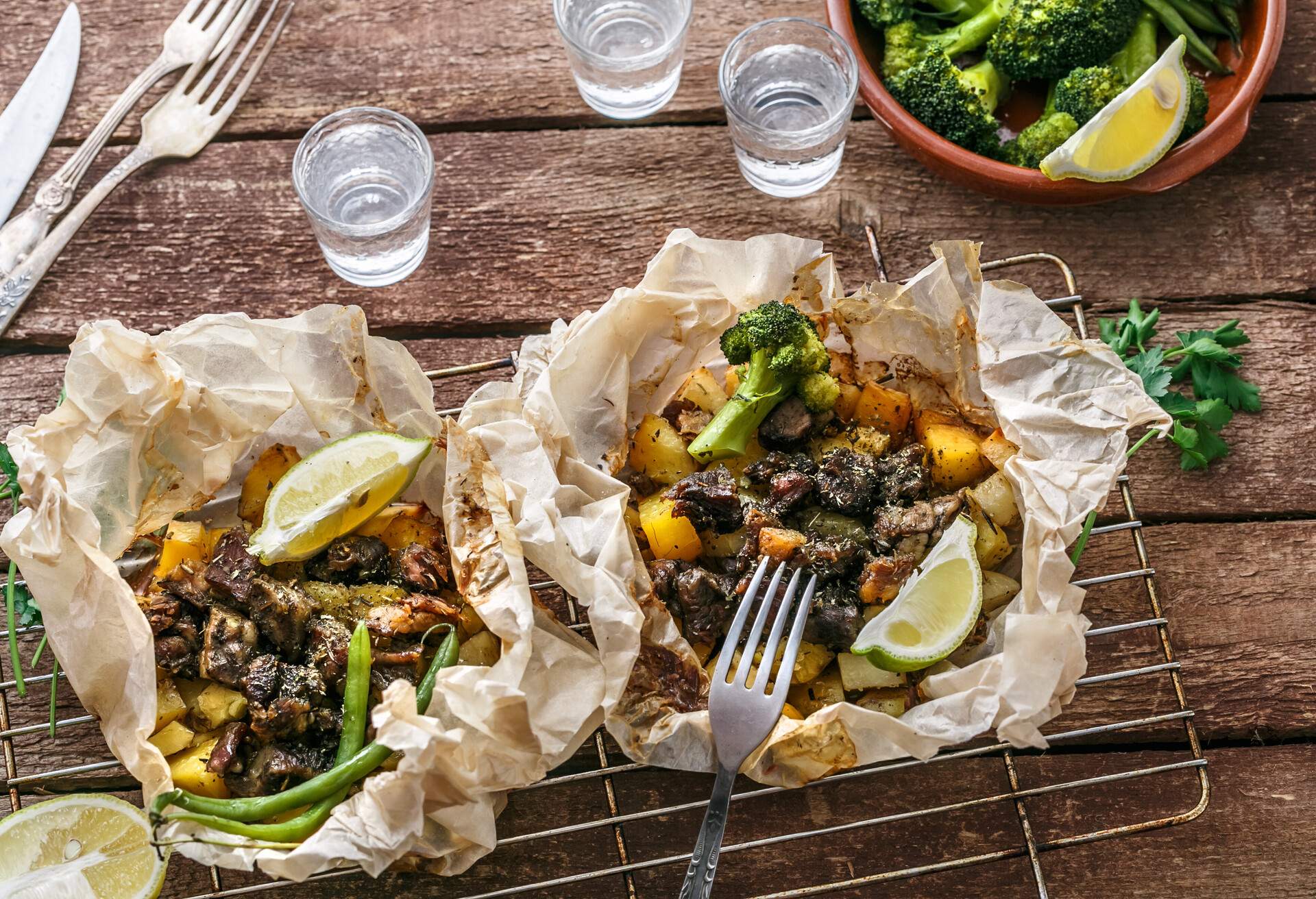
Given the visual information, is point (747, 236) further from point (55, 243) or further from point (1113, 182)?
point (55, 243)

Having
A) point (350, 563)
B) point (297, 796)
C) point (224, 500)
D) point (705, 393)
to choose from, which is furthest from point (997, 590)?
point (224, 500)

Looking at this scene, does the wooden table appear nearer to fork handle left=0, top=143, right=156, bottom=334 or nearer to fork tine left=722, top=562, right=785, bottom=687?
fork handle left=0, top=143, right=156, bottom=334

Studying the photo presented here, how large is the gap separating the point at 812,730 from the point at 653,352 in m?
1.03

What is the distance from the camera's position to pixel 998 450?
9.34 ft

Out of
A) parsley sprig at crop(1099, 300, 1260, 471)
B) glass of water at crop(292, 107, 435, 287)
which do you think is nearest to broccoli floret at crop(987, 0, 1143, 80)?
parsley sprig at crop(1099, 300, 1260, 471)

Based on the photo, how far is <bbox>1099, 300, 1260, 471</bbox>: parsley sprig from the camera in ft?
10.5

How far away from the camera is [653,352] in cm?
304

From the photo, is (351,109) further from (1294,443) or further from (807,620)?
(1294,443)

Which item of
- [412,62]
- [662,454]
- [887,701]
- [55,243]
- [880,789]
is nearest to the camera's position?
[887,701]

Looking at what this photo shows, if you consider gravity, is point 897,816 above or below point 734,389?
below

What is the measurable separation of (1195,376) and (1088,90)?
2.74 feet

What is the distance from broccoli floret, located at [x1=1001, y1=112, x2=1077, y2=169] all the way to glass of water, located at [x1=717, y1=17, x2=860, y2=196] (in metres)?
0.48

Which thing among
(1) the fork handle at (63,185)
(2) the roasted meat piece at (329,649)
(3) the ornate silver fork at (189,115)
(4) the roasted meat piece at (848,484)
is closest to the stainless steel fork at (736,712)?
(4) the roasted meat piece at (848,484)

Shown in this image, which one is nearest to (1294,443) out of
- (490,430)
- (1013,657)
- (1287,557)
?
(1287,557)
